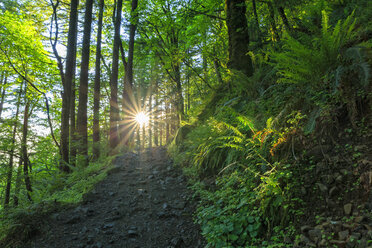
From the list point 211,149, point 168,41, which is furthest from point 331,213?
point 168,41

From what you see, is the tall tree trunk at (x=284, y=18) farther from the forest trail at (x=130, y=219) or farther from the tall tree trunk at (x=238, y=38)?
the forest trail at (x=130, y=219)

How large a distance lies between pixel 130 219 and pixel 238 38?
17.5 feet

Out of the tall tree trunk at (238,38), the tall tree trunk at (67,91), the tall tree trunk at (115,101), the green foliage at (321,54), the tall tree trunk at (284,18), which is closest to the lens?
the green foliage at (321,54)

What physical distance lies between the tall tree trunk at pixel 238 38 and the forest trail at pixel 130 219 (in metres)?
3.46

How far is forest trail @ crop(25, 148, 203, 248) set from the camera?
118 inches

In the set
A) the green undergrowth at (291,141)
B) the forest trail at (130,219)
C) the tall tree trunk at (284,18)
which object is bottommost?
the forest trail at (130,219)

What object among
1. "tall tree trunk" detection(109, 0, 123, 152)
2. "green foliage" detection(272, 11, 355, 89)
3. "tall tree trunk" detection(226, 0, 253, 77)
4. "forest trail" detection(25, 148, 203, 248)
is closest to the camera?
"green foliage" detection(272, 11, 355, 89)

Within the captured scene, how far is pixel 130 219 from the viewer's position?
3.61 metres

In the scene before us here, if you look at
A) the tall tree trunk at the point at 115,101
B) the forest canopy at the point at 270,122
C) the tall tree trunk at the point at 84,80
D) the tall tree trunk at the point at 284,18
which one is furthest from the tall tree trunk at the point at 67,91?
the tall tree trunk at the point at 284,18

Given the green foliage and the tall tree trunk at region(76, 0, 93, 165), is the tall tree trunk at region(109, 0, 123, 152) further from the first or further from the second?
the green foliage

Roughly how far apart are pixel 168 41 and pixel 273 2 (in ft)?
33.4

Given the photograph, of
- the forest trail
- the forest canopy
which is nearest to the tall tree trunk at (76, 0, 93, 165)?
the forest canopy

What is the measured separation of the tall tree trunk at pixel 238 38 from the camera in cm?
569

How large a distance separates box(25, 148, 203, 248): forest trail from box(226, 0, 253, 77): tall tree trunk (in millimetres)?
3464
